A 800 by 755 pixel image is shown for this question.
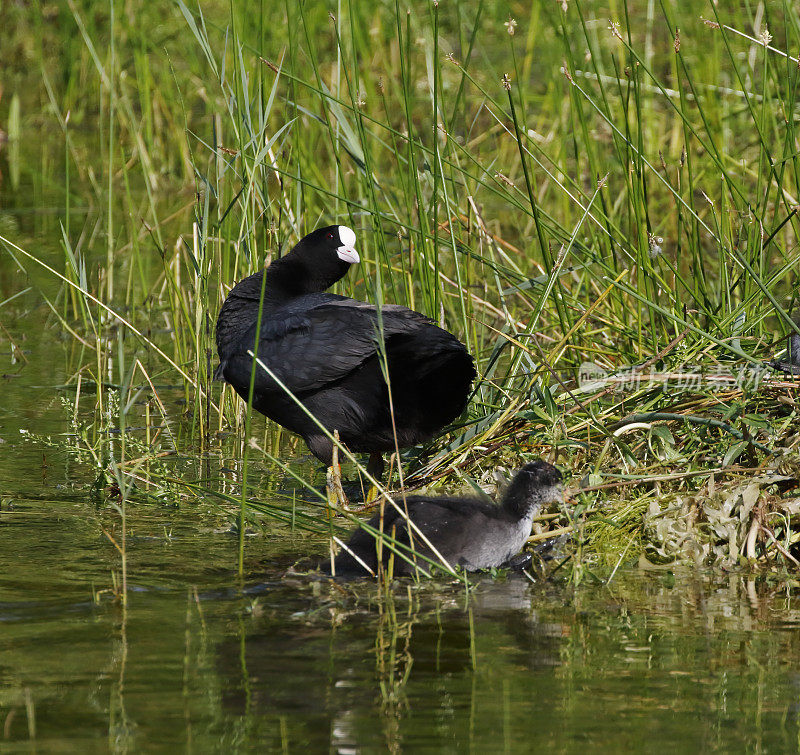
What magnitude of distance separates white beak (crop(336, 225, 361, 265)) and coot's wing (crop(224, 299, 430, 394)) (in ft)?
1.70

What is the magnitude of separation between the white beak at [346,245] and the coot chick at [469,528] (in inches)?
61.9

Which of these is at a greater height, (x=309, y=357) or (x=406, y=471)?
(x=309, y=357)

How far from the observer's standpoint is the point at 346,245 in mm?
4945

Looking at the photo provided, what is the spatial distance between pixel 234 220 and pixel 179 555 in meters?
2.23

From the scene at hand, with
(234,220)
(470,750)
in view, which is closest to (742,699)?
(470,750)

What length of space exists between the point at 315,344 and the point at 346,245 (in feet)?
2.49

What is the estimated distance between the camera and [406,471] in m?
4.53

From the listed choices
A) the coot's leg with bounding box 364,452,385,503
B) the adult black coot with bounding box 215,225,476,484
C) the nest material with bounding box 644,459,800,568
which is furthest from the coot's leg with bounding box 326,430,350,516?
the nest material with bounding box 644,459,800,568

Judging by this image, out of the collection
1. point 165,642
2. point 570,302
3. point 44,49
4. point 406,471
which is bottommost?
point 165,642

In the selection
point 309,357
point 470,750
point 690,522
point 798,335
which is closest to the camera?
point 470,750

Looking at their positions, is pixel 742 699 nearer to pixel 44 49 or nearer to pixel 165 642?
pixel 165 642

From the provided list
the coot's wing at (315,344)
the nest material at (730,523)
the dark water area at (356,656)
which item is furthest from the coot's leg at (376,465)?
the nest material at (730,523)

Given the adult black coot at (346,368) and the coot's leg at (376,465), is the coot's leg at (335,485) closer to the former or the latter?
the adult black coot at (346,368)

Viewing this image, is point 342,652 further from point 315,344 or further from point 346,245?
point 346,245
